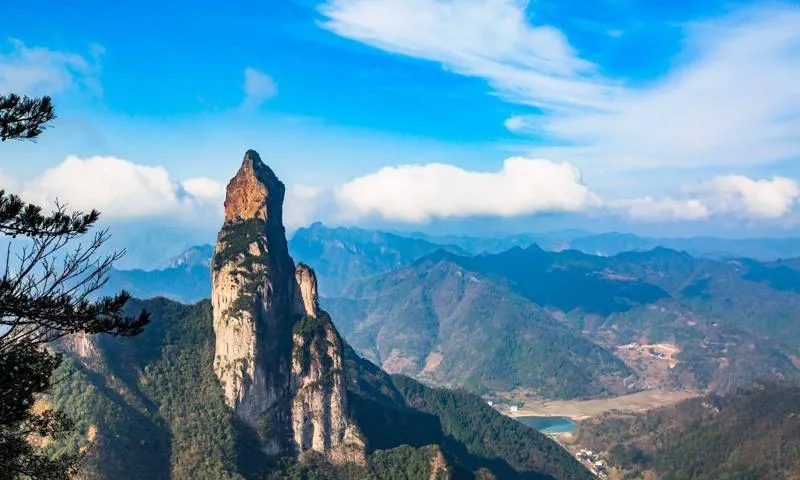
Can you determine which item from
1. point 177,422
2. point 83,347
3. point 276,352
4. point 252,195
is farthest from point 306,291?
point 83,347

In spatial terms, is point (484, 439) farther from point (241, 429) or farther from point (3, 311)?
point (3, 311)

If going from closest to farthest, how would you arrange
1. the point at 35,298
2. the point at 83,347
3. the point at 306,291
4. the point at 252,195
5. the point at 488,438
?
the point at 35,298
the point at 83,347
the point at 306,291
the point at 252,195
the point at 488,438

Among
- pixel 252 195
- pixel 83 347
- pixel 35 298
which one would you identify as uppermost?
pixel 252 195

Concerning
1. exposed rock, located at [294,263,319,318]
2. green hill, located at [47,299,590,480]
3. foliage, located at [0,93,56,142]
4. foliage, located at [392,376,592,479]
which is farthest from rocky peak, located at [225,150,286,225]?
foliage, located at [0,93,56,142]

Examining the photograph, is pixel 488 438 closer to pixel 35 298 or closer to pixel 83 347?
pixel 83 347

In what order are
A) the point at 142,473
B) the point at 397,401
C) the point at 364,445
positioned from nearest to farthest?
1. the point at 142,473
2. the point at 364,445
3. the point at 397,401

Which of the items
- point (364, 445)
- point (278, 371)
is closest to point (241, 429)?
point (278, 371)

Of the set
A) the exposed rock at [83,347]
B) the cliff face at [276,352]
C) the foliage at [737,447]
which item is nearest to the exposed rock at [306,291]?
the cliff face at [276,352]

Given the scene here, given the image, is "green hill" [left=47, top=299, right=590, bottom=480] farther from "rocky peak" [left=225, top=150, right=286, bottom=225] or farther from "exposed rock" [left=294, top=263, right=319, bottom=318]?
"rocky peak" [left=225, top=150, right=286, bottom=225]
